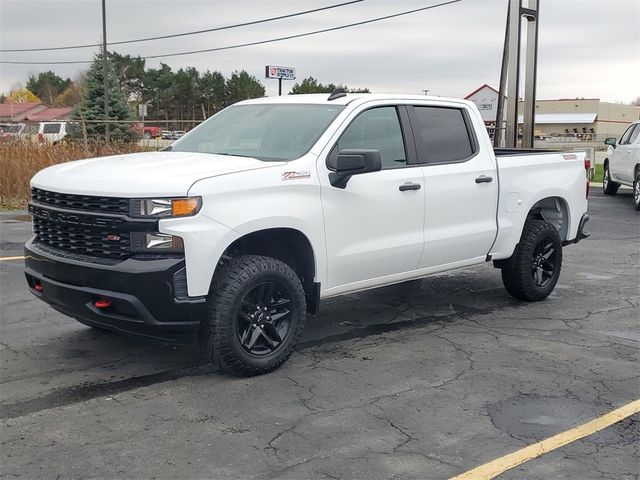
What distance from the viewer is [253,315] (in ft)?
16.2

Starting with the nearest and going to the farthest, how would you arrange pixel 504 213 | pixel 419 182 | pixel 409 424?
1. pixel 409 424
2. pixel 419 182
3. pixel 504 213

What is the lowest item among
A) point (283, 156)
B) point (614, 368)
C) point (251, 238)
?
point (614, 368)

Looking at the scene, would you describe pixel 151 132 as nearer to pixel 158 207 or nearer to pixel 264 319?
pixel 264 319

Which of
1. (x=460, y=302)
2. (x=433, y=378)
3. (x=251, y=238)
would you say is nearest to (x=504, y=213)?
(x=460, y=302)

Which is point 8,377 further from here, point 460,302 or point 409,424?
point 460,302

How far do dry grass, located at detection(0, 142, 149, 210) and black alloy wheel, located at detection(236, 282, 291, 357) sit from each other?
10.7 metres

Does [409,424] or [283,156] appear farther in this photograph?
[283,156]

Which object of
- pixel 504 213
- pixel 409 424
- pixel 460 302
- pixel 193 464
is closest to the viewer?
pixel 193 464

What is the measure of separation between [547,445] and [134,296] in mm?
2503

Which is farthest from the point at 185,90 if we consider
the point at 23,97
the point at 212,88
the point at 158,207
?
the point at 158,207

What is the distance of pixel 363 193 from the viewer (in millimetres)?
5488

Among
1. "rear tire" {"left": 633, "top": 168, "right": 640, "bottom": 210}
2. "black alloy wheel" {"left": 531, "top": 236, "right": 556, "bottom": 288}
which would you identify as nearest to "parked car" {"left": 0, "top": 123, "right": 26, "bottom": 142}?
"black alloy wheel" {"left": 531, "top": 236, "right": 556, "bottom": 288}

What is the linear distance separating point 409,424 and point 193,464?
127 cm

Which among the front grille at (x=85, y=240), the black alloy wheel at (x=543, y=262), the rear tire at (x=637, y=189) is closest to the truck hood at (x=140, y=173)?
the front grille at (x=85, y=240)
